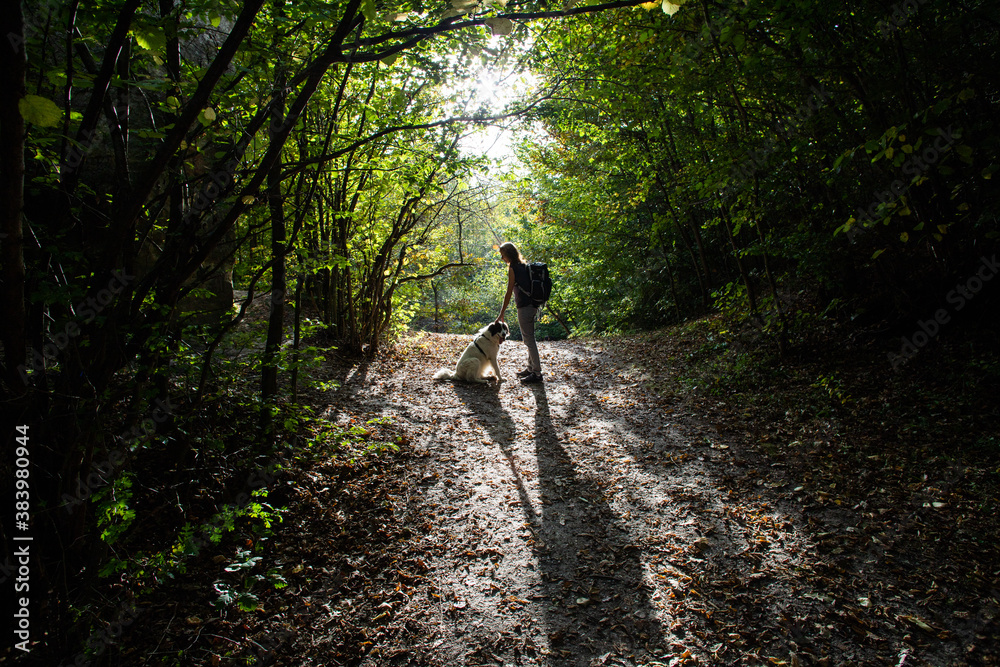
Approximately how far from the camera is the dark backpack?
672 cm

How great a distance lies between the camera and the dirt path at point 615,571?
242 centimetres

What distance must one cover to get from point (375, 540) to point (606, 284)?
12.0m

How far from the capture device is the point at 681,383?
265 inches

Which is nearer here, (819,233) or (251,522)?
(251,522)

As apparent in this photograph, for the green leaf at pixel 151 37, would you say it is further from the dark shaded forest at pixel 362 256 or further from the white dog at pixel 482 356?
the white dog at pixel 482 356

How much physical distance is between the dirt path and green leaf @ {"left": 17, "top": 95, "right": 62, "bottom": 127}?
2.62 metres

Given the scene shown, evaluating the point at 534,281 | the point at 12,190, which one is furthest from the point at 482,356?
the point at 12,190

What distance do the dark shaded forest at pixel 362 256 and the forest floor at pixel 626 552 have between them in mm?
55

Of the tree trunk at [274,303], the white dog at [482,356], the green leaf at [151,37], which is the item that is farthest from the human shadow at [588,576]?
the green leaf at [151,37]

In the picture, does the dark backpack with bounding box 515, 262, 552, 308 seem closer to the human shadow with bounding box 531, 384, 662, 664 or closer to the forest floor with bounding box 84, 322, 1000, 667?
the forest floor with bounding box 84, 322, 1000, 667

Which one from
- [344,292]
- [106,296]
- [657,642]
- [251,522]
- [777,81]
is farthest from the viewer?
[344,292]

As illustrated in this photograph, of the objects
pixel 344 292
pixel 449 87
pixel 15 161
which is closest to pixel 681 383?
pixel 449 87

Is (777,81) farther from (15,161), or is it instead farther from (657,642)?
(15,161)

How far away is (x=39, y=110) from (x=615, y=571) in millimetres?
3534
